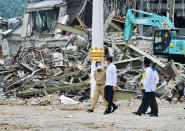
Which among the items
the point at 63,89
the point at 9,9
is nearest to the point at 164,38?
the point at 63,89

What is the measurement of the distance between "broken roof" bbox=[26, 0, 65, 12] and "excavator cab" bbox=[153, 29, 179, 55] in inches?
649

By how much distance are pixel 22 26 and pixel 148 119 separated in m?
29.0

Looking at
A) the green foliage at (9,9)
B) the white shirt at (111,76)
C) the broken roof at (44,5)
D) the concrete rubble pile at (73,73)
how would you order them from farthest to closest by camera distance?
the green foliage at (9,9) → the broken roof at (44,5) → the concrete rubble pile at (73,73) → the white shirt at (111,76)

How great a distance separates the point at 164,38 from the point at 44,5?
1870 centimetres

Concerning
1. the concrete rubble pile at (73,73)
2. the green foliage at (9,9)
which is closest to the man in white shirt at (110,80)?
the concrete rubble pile at (73,73)

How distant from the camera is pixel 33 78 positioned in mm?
17828

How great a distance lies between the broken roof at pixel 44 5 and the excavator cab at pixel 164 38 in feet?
54.1

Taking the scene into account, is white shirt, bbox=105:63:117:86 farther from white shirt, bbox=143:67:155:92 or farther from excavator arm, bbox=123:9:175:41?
excavator arm, bbox=123:9:175:41

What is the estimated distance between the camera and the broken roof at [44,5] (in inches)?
1470

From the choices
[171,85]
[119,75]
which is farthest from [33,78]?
[171,85]

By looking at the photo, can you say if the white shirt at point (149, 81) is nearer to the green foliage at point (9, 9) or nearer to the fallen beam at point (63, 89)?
the fallen beam at point (63, 89)

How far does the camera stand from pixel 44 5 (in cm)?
3834

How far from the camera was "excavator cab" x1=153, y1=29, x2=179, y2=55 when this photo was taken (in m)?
21.6

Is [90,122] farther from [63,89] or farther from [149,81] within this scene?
[63,89]
